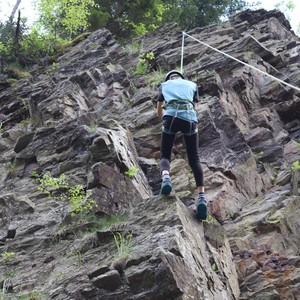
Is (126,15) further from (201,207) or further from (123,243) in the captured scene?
(123,243)

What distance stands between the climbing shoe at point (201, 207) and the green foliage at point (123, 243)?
3.81 ft

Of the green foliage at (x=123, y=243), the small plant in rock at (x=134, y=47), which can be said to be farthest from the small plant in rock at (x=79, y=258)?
the small plant in rock at (x=134, y=47)

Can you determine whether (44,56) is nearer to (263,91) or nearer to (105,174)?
(263,91)

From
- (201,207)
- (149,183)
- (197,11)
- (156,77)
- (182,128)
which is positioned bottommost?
(201,207)

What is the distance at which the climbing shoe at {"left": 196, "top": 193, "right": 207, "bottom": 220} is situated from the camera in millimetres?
7987

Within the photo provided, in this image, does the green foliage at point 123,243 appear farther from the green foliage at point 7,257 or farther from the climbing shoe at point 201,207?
the green foliage at point 7,257

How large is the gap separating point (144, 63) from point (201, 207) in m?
11.6

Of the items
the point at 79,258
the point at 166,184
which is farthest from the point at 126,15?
the point at 79,258

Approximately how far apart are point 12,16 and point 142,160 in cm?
1653

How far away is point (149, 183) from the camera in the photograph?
35.7 feet

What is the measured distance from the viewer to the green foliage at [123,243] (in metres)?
7.16

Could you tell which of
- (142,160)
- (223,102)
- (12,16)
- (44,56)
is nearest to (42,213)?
(142,160)

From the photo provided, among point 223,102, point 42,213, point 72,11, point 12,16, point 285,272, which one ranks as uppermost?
point 12,16

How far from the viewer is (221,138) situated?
12008 millimetres
